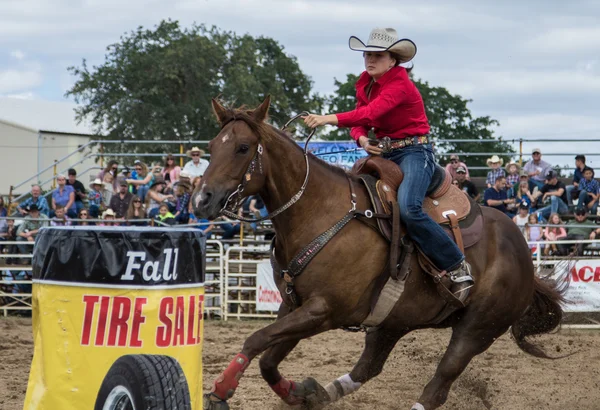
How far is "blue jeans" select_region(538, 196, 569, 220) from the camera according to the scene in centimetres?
1406

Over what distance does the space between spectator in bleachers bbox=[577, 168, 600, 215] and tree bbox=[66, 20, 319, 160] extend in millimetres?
26255

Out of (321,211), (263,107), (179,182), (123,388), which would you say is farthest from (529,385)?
(179,182)

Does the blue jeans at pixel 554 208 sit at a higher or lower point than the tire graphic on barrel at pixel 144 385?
higher

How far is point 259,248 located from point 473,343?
7227 millimetres

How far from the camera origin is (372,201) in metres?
5.65

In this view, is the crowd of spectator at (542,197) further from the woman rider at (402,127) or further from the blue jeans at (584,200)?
the woman rider at (402,127)

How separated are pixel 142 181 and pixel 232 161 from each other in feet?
36.6

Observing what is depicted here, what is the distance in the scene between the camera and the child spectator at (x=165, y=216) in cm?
1389

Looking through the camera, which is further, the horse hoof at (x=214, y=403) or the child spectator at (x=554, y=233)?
the child spectator at (x=554, y=233)

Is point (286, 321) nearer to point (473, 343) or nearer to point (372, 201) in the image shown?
point (372, 201)

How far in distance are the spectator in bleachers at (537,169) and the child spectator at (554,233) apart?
131 centimetres

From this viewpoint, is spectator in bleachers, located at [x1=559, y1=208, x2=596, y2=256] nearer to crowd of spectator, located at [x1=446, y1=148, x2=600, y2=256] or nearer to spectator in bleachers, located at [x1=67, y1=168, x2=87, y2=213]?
crowd of spectator, located at [x1=446, y1=148, x2=600, y2=256]

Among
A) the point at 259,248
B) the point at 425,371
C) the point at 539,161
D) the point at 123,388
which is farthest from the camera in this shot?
the point at 539,161

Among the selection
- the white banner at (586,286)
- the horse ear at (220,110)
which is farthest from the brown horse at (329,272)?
the white banner at (586,286)
